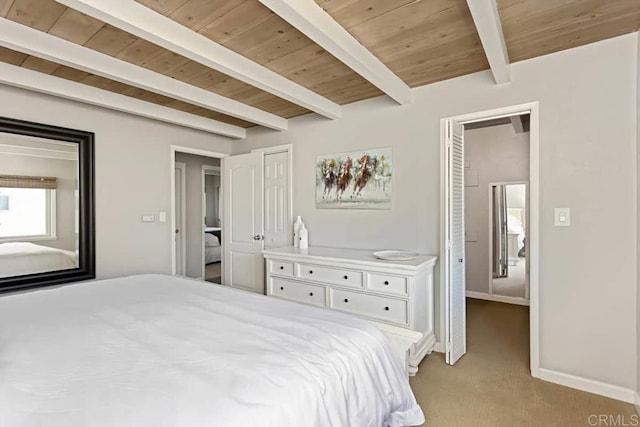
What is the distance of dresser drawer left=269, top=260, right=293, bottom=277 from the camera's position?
3354 millimetres

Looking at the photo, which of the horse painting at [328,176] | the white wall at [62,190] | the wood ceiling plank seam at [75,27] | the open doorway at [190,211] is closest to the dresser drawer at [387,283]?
the horse painting at [328,176]

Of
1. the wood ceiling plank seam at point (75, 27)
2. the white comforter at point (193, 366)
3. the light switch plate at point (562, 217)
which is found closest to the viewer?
the white comforter at point (193, 366)

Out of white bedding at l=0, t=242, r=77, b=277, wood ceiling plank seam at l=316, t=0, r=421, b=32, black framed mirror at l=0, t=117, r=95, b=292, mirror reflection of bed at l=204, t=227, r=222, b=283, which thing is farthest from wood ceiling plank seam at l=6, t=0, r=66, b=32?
mirror reflection of bed at l=204, t=227, r=222, b=283

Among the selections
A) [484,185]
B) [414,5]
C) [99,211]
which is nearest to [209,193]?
[99,211]

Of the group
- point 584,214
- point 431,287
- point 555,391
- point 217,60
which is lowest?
point 555,391

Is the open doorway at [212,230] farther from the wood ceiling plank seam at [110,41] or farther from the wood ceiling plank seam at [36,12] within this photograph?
the wood ceiling plank seam at [36,12]

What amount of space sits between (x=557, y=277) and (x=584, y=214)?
1.60ft

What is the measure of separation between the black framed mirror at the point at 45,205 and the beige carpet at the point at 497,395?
318 centimetres

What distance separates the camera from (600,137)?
2.28 metres

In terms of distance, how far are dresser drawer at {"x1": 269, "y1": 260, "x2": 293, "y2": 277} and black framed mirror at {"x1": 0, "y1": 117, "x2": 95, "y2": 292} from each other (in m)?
1.71

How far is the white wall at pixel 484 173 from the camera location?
15.4 feet

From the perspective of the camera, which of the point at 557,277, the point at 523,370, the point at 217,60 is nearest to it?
the point at 217,60

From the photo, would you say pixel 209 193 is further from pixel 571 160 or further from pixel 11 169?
pixel 571 160

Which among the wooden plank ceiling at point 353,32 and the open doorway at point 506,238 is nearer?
the wooden plank ceiling at point 353,32
